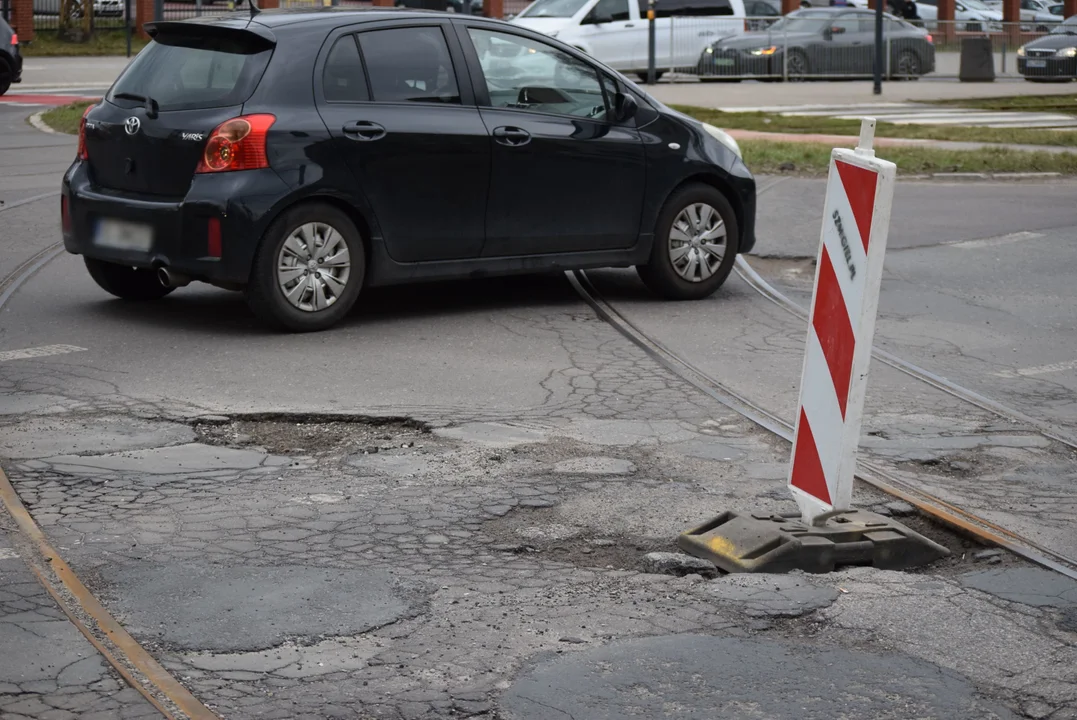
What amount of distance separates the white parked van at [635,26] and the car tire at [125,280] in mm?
18401

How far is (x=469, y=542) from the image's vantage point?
516cm

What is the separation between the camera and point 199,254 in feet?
26.9

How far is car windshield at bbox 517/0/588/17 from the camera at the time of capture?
29.0 m

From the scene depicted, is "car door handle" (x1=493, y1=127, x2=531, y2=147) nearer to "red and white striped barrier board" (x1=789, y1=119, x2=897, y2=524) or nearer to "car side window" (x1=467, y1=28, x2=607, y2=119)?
"car side window" (x1=467, y1=28, x2=607, y2=119)

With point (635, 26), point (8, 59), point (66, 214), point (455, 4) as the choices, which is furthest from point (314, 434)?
point (455, 4)

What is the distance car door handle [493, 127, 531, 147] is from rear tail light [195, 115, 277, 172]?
4.55 feet

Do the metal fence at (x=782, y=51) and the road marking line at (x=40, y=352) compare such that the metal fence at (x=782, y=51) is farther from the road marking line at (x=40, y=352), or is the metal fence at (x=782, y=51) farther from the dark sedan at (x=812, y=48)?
the road marking line at (x=40, y=352)

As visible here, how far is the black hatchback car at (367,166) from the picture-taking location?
8227 millimetres

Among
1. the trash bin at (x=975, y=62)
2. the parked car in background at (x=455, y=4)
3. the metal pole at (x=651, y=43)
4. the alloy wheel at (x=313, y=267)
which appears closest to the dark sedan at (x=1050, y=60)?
the trash bin at (x=975, y=62)

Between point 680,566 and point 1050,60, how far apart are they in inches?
1211

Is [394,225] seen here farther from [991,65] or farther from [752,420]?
[991,65]

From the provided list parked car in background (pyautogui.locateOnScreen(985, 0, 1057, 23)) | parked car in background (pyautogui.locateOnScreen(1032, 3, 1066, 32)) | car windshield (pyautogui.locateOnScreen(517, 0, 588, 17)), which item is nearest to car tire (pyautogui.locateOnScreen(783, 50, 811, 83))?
car windshield (pyautogui.locateOnScreen(517, 0, 588, 17))

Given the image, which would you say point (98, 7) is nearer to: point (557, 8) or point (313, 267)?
point (557, 8)

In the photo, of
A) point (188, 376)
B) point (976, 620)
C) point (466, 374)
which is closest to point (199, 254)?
point (188, 376)
